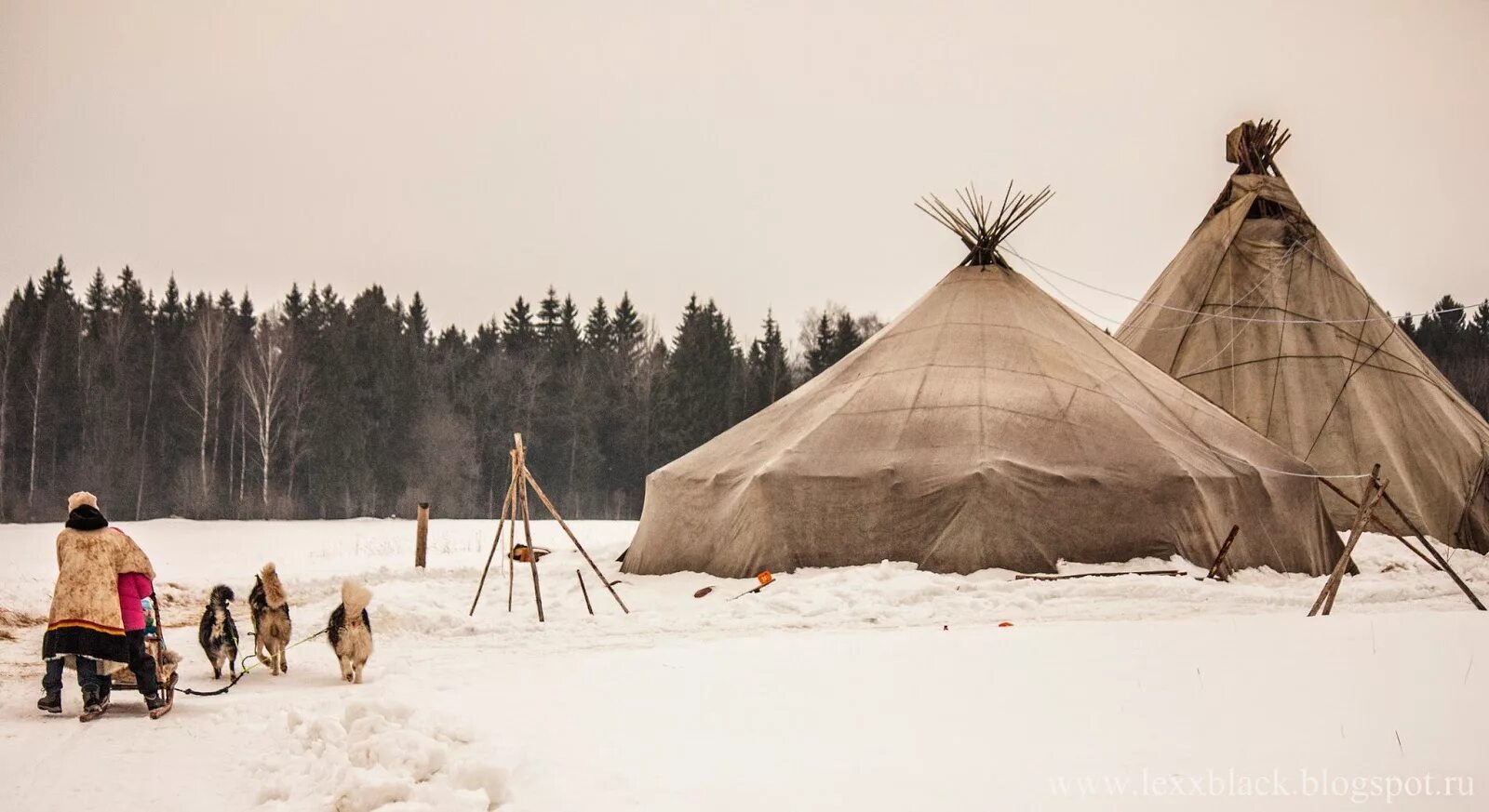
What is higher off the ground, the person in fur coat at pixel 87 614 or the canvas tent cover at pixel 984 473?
the canvas tent cover at pixel 984 473

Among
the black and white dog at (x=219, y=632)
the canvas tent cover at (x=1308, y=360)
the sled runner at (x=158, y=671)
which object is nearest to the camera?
the sled runner at (x=158, y=671)

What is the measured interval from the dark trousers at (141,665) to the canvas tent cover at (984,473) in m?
6.80

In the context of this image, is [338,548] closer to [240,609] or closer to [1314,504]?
[240,609]

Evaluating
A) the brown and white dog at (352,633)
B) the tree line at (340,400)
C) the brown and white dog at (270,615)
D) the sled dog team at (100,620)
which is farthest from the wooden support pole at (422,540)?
the tree line at (340,400)

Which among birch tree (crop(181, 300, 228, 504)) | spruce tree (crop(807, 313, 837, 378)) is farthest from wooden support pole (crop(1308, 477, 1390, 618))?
birch tree (crop(181, 300, 228, 504))

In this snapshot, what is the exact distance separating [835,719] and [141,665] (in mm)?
4001

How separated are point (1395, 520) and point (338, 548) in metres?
16.6

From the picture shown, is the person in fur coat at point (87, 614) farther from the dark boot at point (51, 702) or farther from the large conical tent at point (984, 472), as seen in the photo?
the large conical tent at point (984, 472)

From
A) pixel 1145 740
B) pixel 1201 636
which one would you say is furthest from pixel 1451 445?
pixel 1145 740

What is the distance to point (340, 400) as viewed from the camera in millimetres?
43062

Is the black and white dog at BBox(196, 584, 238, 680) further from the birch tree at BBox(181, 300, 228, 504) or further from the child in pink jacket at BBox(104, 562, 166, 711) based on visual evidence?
the birch tree at BBox(181, 300, 228, 504)

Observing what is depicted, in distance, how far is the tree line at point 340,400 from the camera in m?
38.8

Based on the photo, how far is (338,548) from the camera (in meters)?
20.9

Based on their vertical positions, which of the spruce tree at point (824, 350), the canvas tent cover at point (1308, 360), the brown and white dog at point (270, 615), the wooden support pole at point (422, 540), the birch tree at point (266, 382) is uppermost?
the spruce tree at point (824, 350)
